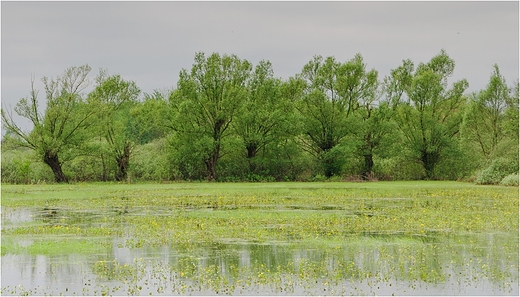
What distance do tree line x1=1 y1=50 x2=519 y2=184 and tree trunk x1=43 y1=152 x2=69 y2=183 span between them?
0.30 feet

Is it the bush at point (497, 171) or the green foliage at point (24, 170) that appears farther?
the green foliage at point (24, 170)

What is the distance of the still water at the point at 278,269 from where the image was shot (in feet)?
49.9

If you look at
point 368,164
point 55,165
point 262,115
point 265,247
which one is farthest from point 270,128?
point 265,247

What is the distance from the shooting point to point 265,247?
20.7 meters

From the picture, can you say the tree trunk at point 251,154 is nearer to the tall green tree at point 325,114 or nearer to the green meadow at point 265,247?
the tall green tree at point 325,114

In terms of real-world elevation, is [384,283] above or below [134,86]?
below

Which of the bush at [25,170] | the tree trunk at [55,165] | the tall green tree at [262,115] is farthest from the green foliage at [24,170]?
the tall green tree at [262,115]

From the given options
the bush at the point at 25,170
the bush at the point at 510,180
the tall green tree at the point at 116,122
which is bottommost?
the bush at the point at 510,180

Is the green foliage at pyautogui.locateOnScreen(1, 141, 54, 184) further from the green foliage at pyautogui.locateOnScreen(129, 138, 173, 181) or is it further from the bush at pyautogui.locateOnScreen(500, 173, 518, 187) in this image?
the bush at pyautogui.locateOnScreen(500, 173, 518, 187)

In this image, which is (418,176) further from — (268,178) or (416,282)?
(416,282)

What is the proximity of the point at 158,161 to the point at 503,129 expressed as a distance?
1166 inches

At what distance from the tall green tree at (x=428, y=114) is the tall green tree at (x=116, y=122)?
25.2m

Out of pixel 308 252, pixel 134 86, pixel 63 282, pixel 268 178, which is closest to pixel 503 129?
pixel 268 178

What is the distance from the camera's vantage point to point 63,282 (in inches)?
630
